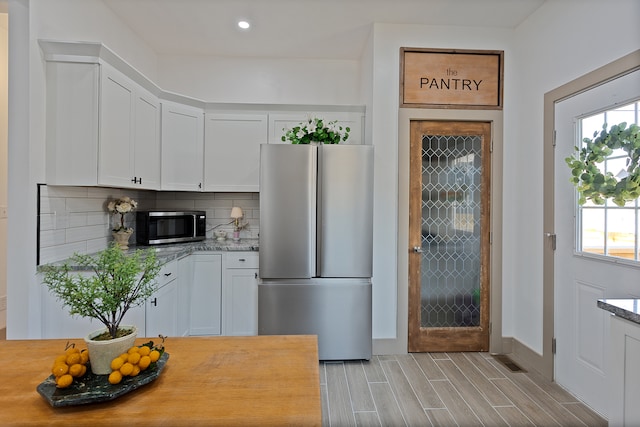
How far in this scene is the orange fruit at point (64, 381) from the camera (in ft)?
2.87

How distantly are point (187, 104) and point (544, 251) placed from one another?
3.40 m

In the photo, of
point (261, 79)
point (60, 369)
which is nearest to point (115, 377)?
point (60, 369)

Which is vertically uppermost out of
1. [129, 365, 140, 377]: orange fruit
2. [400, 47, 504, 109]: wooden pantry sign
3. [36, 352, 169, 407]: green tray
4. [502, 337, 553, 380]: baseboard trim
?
[400, 47, 504, 109]: wooden pantry sign

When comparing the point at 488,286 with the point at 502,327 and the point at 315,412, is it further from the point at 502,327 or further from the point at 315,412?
the point at 315,412

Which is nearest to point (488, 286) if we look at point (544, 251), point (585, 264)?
point (544, 251)

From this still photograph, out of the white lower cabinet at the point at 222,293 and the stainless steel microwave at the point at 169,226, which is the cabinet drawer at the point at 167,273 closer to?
the white lower cabinet at the point at 222,293

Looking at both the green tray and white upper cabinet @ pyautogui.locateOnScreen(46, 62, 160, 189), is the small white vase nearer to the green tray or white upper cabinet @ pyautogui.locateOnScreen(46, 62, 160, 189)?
white upper cabinet @ pyautogui.locateOnScreen(46, 62, 160, 189)

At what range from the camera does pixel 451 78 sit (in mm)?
3119

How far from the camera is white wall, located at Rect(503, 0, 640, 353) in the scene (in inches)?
86.6

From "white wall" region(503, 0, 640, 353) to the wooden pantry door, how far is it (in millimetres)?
218

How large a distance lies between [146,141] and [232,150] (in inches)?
33.3

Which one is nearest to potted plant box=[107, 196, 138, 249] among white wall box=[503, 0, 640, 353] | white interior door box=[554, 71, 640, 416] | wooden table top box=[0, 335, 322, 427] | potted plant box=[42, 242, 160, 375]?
wooden table top box=[0, 335, 322, 427]

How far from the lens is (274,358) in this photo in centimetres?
115

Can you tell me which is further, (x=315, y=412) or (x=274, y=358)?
(x=274, y=358)
